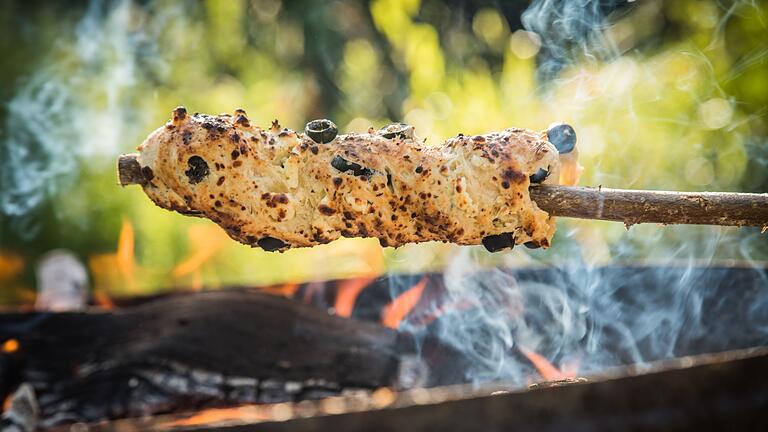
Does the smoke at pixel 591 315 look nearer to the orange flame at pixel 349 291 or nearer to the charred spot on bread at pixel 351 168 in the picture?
the orange flame at pixel 349 291

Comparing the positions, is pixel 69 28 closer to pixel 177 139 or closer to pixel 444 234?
pixel 177 139

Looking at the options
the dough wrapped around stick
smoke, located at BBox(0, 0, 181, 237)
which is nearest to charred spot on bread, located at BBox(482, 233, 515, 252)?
the dough wrapped around stick

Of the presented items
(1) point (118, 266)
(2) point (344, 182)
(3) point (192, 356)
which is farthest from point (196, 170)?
(1) point (118, 266)

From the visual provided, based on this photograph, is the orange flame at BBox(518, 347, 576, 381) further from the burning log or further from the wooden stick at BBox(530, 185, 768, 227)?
the wooden stick at BBox(530, 185, 768, 227)

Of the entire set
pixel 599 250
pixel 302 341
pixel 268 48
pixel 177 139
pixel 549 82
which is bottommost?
pixel 302 341

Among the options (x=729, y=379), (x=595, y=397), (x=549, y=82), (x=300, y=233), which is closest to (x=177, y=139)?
(x=300, y=233)
